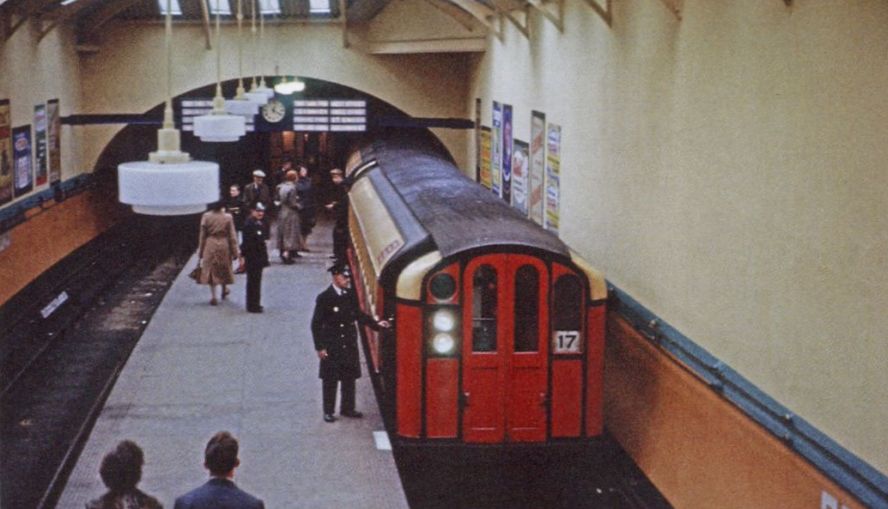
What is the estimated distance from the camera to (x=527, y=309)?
32.4 feet

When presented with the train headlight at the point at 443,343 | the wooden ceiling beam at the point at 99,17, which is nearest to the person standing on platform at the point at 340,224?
the wooden ceiling beam at the point at 99,17

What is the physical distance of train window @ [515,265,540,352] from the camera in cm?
983

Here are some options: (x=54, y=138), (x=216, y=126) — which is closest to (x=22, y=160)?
(x=54, y=138)

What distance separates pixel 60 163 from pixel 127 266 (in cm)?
222

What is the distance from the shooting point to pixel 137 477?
4.97 m

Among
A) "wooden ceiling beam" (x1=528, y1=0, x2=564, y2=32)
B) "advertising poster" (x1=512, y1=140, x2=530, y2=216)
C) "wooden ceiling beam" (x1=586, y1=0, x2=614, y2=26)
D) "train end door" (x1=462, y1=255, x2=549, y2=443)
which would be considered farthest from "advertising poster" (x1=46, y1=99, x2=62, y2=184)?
"train end door" (x1=462, y1=255, x2=549, y2=443)

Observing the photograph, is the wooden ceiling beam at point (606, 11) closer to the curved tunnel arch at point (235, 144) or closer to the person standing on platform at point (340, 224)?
the person standing on platform at point (340, 224)

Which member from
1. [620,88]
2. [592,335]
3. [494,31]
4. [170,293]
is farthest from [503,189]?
[592,335]

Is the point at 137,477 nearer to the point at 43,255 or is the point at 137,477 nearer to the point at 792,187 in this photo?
the point at 792,187

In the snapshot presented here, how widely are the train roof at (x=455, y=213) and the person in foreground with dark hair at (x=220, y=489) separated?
4.65m

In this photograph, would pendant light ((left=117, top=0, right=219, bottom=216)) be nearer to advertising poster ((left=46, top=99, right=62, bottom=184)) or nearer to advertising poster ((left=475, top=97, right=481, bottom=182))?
advertising poster ((left=46, top=99, right=62, bottom=184))

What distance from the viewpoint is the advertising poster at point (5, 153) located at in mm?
17469

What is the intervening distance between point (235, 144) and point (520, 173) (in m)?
16.1

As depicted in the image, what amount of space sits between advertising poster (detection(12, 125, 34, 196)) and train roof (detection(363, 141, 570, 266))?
5.86 m
